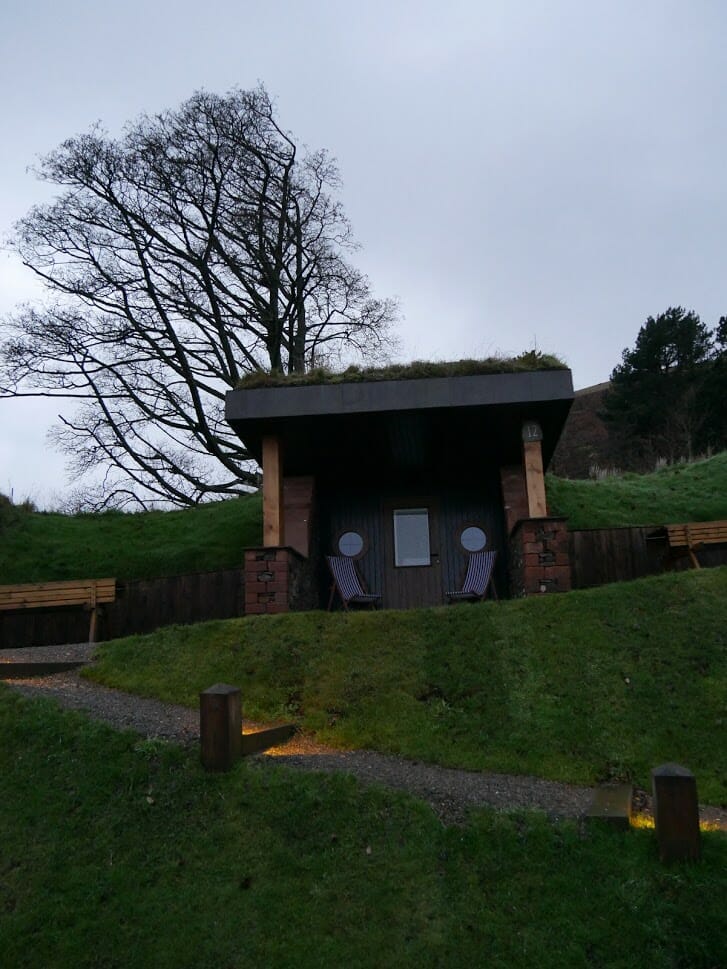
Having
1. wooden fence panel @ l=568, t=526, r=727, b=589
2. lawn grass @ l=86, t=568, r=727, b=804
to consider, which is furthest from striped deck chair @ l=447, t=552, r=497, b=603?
lawn grass @ l=86, t=568, r=727, b=804

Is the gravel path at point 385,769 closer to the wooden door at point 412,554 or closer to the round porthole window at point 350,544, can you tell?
the round porthole window at point 350,544

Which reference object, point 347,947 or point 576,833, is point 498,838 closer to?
point 576,833

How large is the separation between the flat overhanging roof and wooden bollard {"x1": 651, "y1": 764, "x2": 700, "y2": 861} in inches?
268

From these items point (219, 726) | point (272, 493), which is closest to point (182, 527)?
point (272, 493)

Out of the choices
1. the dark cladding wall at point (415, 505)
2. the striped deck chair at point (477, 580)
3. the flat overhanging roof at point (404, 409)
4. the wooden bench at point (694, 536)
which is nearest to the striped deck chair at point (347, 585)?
the dark cladding wall at point (415, 505)

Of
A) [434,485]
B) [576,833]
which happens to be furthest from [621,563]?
[576,833]

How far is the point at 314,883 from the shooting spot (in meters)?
5.03

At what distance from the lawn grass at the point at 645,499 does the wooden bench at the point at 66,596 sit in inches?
368

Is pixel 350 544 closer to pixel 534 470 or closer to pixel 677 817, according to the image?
pixel 534 470

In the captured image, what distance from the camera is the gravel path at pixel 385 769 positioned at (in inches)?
227

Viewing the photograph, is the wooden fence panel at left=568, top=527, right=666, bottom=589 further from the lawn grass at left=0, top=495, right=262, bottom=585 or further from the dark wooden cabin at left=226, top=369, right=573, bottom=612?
the lawn grass at left=0, top=495, right=262, bottom=585

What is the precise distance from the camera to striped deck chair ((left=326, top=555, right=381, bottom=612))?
1255cm

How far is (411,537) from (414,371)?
11.0 feet

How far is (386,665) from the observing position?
8398 millimetres
